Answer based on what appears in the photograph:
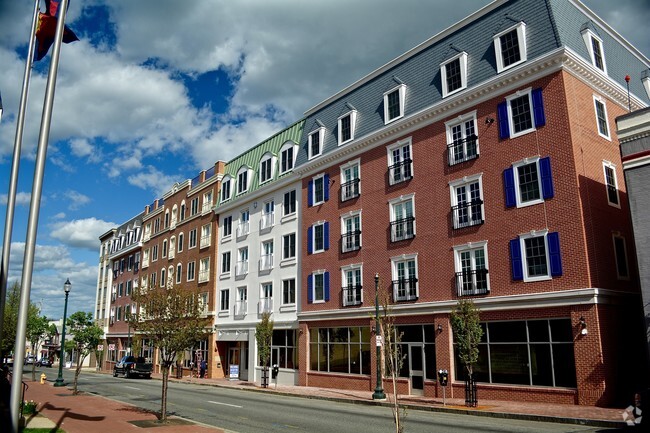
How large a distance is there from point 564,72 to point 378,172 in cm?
1143

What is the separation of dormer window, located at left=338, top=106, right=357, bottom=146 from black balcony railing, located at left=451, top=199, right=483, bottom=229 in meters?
9.49

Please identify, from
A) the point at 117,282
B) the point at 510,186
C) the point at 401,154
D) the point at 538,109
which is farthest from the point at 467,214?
the point at 117,282

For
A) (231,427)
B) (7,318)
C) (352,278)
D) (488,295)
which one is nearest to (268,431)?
(231,427)

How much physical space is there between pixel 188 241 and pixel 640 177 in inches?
1630

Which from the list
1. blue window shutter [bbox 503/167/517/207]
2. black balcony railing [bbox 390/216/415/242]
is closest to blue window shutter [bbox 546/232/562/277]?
blue window shutter [bbox 503/167/517/207]

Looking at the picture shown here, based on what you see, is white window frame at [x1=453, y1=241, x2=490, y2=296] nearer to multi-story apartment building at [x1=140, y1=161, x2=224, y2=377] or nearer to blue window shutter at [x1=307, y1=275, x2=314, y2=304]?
blue window shutter at [x1=307, y1=275, x2=314, y2=304]

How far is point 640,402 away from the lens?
1035 cm

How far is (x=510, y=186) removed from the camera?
23.5m

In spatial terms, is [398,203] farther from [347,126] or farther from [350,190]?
[347,126]

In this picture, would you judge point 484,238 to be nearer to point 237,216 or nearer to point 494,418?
point 494,418

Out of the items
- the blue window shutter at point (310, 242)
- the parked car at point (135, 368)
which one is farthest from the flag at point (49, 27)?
the parked car at point (135, 368)

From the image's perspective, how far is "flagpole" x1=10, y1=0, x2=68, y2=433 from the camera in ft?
29.0

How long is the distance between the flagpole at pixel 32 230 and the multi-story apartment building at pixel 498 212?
1510cm

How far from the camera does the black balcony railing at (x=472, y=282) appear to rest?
23984 millimetres
